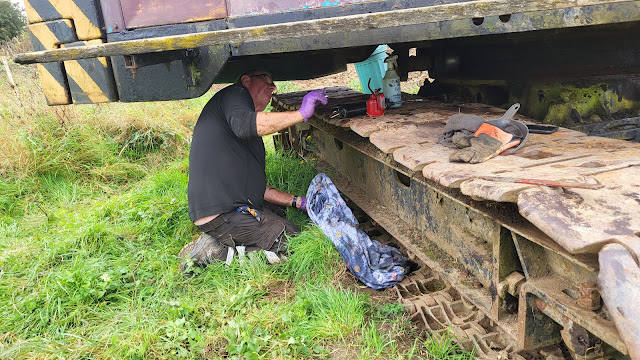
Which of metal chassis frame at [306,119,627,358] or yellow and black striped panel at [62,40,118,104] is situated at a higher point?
yellow and black striped panel at [62,40,118,104]

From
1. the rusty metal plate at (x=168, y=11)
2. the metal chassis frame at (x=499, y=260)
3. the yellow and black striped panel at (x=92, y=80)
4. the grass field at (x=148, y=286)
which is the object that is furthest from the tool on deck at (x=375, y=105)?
the yellow and black striped panel at (x=92, y=80)

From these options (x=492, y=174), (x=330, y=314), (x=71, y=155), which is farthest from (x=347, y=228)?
(x=71, y=155)

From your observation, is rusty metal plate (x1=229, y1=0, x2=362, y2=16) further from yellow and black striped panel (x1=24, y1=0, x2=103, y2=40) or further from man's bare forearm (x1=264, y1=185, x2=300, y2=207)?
man's bare forearm (x1=264, y1=185, x2=300, y2=207)

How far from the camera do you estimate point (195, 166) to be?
11.2 ft

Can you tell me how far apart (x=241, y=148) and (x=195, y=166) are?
336mm

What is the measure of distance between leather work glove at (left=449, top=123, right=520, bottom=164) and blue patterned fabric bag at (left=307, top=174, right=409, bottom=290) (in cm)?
90

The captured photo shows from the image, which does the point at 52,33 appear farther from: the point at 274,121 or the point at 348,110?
the point at 348,110

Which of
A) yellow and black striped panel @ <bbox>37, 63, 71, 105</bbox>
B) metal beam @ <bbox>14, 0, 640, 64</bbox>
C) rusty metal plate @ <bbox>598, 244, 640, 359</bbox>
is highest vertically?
metal beam @ <bbox>14, 0, 640, 64</bbox>

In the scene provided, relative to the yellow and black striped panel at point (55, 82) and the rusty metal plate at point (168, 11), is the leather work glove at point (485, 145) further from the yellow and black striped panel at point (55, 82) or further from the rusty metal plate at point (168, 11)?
the yellow and black striped panel at point (55, 82)

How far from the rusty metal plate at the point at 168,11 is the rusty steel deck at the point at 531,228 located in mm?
1062

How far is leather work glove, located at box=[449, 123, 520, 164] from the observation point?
2166mm

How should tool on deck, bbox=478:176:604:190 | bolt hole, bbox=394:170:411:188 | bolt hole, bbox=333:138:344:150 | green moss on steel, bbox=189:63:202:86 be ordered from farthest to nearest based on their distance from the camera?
bolt hole, bbox=333:138:344:150
bolt hole, bbox=394:170:411:188
green moss on steel, bbox=189:63:202:86
tool on deck, bbox=478:176:604:190

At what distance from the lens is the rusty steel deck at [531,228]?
4.66 ft

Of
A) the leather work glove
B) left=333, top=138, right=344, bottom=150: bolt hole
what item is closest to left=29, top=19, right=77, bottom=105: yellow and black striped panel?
left=333, top=138, right=344, bottom=150: bolt hole
